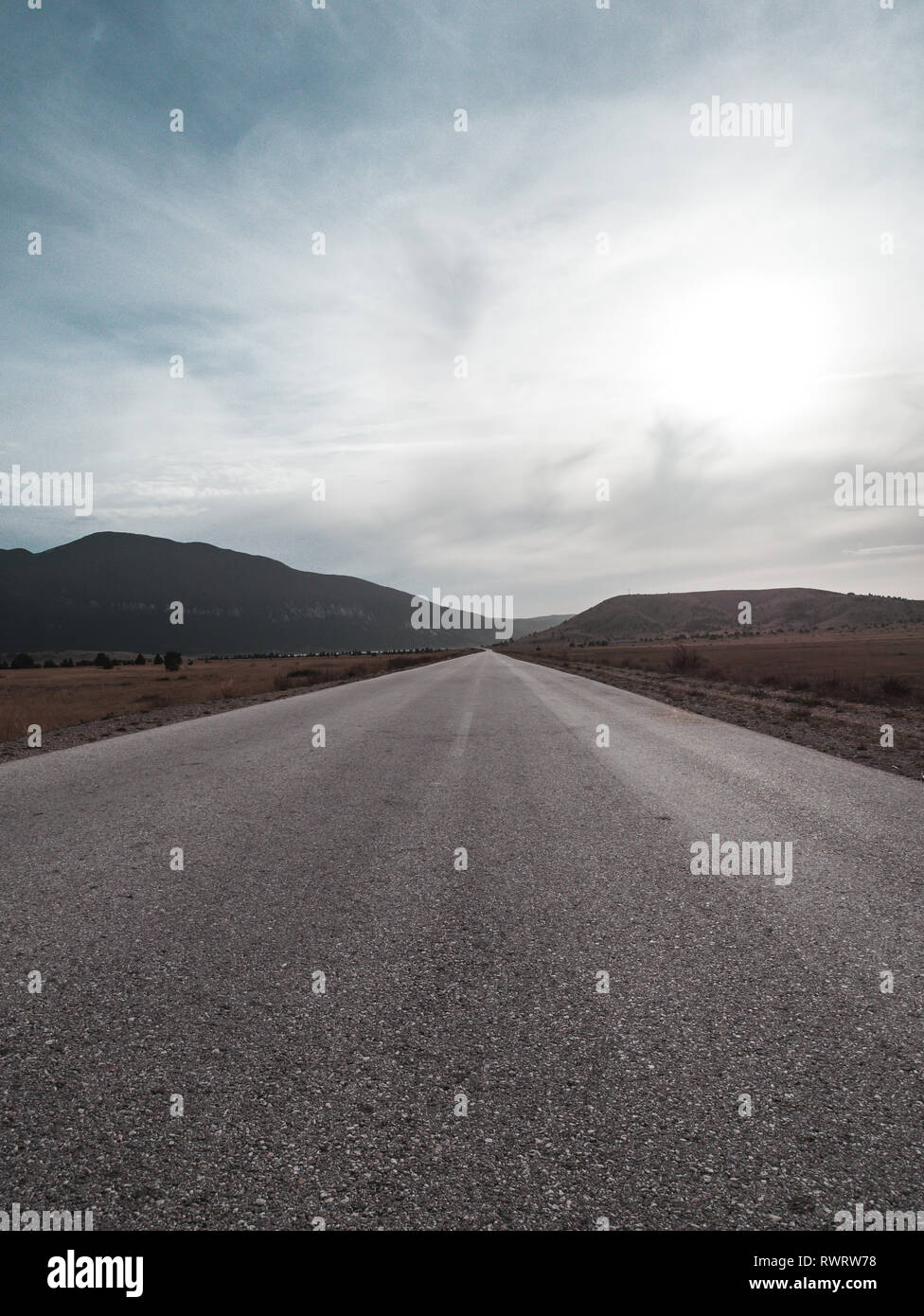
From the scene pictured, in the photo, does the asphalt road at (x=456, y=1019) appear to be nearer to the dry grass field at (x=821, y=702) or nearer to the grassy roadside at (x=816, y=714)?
the grassy roadside at (x=816, y=714)

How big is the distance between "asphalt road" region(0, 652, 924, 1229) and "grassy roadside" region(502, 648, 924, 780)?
5.54 m

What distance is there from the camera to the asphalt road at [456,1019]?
2.24 m

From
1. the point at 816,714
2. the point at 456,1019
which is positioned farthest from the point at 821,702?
the point at 456,1019

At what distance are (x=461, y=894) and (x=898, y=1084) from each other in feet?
9.43

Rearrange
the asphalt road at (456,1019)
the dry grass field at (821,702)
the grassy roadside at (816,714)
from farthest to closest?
the dry grass field at (821,702) → the grassy roadside at (816,714) → the asphalt road at (456,1019)

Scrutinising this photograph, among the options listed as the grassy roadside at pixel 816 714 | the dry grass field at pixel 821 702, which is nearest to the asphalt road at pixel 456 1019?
the grassy roadside at pixel 816 714

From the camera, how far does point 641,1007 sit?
3359 mm

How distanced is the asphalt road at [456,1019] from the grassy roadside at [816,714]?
5542 millimetres

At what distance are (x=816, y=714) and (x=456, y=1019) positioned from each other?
18609 millimetres

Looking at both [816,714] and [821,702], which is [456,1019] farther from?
[821,702]

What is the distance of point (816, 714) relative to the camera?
19.1m

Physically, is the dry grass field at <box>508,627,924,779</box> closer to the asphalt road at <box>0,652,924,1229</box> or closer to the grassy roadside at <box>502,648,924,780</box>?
the grassy roadside at <box>502,648,924,780</box>

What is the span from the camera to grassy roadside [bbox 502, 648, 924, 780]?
1249cm
